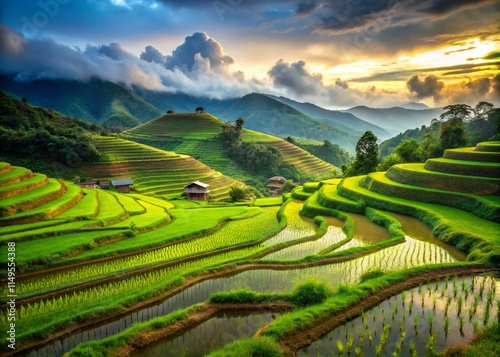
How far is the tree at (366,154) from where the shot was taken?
45.1m

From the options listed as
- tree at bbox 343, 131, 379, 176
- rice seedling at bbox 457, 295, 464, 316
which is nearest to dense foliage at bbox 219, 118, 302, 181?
tree at bbox 343, 131, 379, 176

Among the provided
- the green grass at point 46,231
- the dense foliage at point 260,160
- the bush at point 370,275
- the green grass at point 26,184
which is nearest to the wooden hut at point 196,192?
the green grass at point 26,184

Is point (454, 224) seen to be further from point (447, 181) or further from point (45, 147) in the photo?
point (45, 147)

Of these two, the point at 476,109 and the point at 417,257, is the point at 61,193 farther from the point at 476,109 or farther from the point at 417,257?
A: the point at 476,109

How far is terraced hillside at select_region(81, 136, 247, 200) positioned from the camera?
167 ft

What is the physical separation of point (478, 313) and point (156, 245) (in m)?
15.9

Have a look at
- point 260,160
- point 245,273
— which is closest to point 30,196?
point 245,273

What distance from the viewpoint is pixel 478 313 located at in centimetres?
1014

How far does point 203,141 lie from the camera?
289 ft

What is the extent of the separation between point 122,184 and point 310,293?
1677 inches

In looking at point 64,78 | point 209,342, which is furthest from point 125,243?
point 64,78

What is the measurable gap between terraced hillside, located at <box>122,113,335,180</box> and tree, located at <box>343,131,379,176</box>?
111ft

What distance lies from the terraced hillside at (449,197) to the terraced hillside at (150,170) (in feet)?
90.7

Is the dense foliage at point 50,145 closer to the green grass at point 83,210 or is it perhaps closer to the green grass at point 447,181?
the green grass at point 83,210
